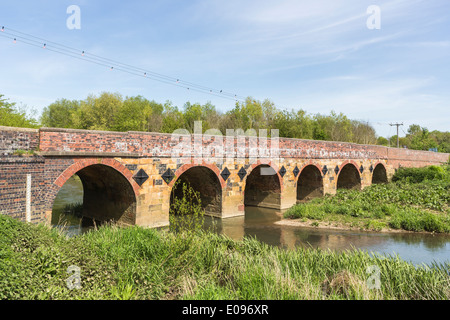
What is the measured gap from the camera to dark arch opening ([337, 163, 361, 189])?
977 inches

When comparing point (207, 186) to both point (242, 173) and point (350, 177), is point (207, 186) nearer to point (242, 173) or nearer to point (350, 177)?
point (242, 173)

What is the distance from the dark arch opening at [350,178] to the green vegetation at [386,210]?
5134 millimetres

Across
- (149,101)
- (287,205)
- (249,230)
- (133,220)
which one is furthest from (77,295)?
(149,101)

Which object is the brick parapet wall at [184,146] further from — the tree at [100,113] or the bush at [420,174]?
the tree at [100,113]

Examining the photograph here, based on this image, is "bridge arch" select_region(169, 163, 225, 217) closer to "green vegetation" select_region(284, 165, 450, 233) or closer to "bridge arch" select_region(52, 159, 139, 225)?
"bridge arch" select_region(52, 159, 139, 225)

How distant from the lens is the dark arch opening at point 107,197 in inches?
485

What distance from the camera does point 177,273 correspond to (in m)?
6.26

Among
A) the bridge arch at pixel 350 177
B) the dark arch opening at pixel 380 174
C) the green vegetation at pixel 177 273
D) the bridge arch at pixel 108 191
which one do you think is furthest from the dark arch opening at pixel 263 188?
the dark arch opening at pixel 380 174

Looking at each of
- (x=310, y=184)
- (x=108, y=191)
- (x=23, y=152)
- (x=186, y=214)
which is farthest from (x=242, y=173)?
(x=23, y=152)

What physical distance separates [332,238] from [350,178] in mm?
14388

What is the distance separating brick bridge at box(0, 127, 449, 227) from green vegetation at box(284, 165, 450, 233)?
250cm

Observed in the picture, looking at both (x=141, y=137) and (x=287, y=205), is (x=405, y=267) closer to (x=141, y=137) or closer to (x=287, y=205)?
(x=141, y=137)

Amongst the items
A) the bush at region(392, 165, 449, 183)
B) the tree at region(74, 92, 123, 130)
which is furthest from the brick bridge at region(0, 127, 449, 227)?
the tree at region(74, 92, 123, 130)

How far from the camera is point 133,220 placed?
40.3 feet
